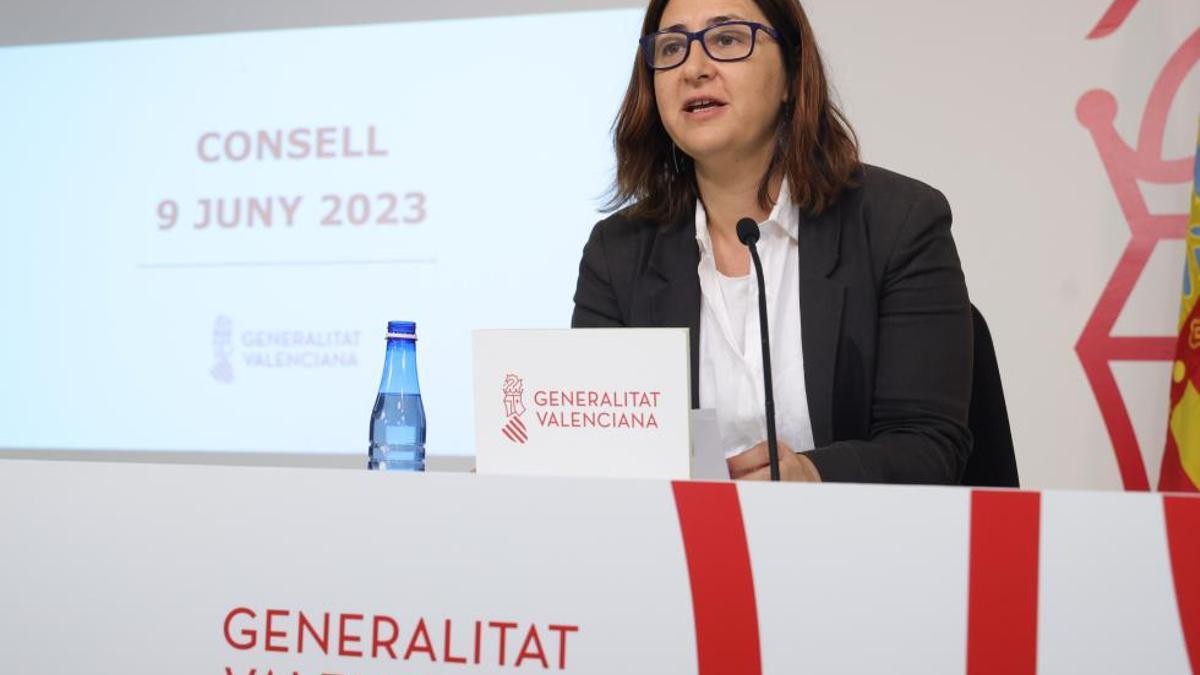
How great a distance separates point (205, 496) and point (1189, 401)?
7.59ft

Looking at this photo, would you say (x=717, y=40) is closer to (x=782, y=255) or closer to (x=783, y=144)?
(x=783, y=144)

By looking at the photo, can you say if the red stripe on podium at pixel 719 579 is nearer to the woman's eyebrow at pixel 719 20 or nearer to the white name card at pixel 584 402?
the white name card at pixel 584 402

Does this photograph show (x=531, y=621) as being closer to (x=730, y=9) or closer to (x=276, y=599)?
(x=276, y=599)

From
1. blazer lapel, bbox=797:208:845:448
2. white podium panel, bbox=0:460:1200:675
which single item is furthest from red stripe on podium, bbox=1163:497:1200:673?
blazer lapel, bbox=797:208:845:448

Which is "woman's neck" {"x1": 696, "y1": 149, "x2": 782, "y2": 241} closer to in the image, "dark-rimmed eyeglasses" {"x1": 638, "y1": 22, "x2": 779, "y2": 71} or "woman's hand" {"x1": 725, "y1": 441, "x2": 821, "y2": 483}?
"dark-rimmed eyeglasses" {"x1": 638, "y1": 22, "x2": 779, "y2": 71}

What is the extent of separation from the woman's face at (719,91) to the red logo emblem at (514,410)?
Result: 0.70 m

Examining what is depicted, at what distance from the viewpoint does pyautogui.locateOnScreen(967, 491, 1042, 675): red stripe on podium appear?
0.89m

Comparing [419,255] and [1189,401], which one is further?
[419,255]

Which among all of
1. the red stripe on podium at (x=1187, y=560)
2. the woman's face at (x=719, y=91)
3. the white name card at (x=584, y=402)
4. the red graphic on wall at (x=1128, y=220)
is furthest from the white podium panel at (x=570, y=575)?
the red graphic on wall at (x=1128, y=220)

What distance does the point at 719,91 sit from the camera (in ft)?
5.58

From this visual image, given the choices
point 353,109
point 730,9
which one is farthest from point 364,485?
point 353,109

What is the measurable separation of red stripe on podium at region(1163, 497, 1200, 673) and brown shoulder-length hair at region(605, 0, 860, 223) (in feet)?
2.97

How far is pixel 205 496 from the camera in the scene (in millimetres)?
1053

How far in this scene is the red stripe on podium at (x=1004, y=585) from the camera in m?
0.89
